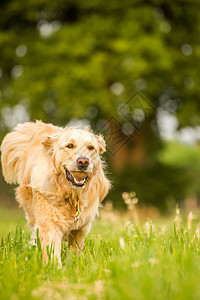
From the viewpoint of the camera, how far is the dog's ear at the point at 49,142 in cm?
451

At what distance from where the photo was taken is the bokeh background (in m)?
14.9

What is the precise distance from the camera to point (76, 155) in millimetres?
4184

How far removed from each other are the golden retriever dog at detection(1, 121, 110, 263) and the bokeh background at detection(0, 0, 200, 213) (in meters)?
9.37

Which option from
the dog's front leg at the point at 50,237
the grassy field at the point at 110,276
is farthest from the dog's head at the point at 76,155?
the grassy field at the point at 110,276

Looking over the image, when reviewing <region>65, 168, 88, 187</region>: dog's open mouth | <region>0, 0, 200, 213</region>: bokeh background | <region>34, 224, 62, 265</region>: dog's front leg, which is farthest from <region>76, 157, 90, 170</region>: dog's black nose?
<region>0, 0, 200, 213</region>: bokeh background

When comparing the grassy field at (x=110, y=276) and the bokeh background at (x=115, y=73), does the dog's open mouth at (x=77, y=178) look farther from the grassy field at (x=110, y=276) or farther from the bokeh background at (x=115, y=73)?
the bokeh background at (x=115, y=73)

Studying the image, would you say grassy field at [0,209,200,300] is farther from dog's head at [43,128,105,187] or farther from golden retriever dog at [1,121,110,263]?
dog's head at [43,128,105,187]

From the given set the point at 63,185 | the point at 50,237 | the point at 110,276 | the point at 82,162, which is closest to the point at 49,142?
the point at 63,185

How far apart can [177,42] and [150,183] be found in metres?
5.48

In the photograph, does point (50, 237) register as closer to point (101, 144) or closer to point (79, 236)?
point (79, 236)

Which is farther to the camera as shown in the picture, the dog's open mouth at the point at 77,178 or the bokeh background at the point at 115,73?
the bokeh background at the point at 115,73

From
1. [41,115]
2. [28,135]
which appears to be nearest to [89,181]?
[28,135]

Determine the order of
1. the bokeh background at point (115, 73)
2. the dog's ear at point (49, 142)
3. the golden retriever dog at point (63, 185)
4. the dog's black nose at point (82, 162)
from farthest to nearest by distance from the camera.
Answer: the bokeh background at point (115, 73) < the dog's ear at point (49, 142) < the golden retriever dog at point (63, 185) < the dog's black nose at point (82, 162)

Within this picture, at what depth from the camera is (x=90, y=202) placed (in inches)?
178
